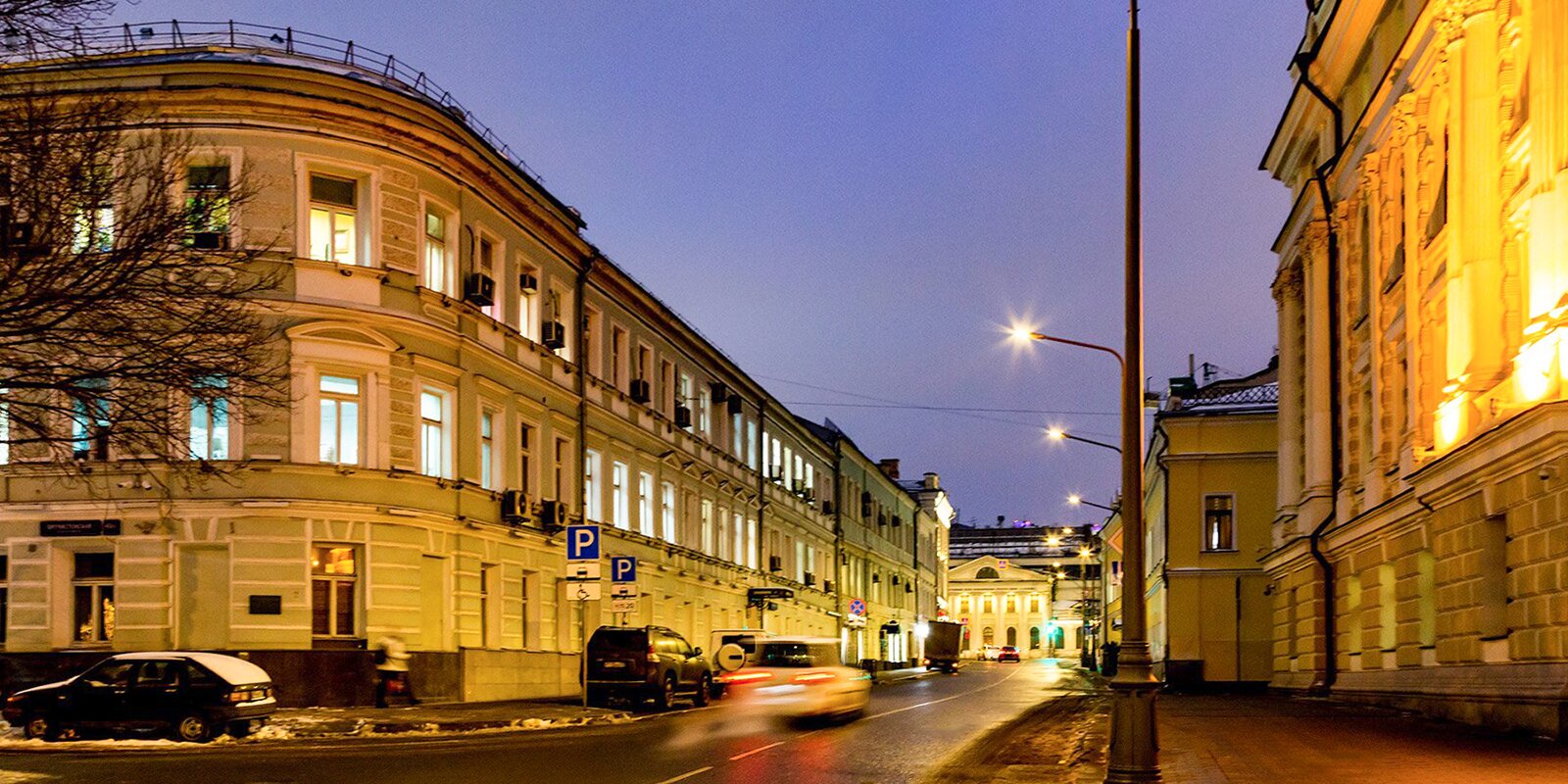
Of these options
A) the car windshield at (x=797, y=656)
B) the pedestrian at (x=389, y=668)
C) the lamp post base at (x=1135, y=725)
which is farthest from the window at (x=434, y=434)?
the lamp post base at (x=1135, y=725)

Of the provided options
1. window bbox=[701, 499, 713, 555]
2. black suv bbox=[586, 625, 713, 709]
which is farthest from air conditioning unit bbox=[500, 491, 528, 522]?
window bbox=[701, 499, 713, 555]

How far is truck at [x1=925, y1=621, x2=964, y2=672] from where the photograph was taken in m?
79.8

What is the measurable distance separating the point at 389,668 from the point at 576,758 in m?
10.2

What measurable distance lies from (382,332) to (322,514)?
12.1ft

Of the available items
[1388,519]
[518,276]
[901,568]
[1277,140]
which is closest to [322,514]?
[518,276]

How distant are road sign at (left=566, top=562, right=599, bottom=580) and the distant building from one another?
29.3 meters

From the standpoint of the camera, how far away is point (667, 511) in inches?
1879

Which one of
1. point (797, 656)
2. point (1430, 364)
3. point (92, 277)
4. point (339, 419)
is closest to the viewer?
point (92, 277)

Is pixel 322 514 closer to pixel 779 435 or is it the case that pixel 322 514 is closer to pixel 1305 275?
pixel 1305 275

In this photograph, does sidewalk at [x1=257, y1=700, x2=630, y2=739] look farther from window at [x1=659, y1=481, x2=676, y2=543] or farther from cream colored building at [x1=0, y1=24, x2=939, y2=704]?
window at [x1=659, y1=481, x2=676, y2=543]

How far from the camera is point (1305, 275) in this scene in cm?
3994

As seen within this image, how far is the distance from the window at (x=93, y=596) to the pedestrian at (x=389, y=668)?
16.5 ft

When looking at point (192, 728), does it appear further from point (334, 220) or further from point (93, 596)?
point (334, 220)

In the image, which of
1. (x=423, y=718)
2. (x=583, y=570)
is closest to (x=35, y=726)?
(x=423, y=718)
